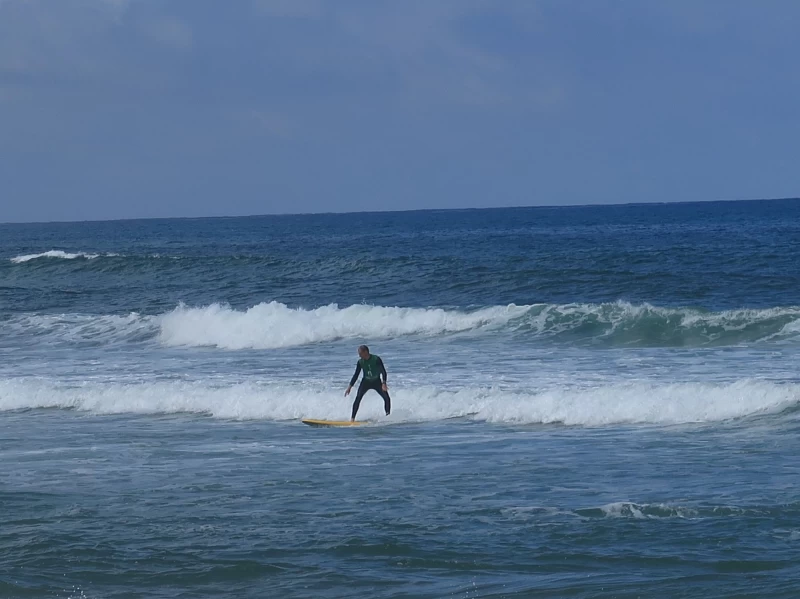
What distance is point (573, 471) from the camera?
487 inches

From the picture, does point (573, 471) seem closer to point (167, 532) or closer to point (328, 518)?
point (328, 518)

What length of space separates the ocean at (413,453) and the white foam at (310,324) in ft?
0.29

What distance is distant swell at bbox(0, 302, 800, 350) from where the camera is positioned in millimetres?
24656

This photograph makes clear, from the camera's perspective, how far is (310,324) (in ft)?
92.4

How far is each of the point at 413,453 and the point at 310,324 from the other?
14.5 m

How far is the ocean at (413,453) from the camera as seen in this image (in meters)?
9.18

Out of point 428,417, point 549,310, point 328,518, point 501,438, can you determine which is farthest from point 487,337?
point 328,518

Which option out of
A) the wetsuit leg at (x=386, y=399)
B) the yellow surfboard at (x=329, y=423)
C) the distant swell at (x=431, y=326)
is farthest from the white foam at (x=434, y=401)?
the distant swell at (x=431, y=326)

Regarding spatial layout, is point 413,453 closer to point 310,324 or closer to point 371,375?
point 371,375

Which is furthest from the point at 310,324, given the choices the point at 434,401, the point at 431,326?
the point at 434,401

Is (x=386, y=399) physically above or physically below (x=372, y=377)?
below

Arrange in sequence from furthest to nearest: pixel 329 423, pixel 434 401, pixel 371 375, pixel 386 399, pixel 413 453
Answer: pixel 434 401, pixel 371 375, pixel 386 399, pixel 329 423, pixel 413 453

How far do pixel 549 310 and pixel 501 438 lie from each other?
41.3 feet

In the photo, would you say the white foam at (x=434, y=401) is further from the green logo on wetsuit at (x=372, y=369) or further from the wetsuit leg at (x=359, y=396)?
the green logo on wetsuit at (x=372, y=369)
